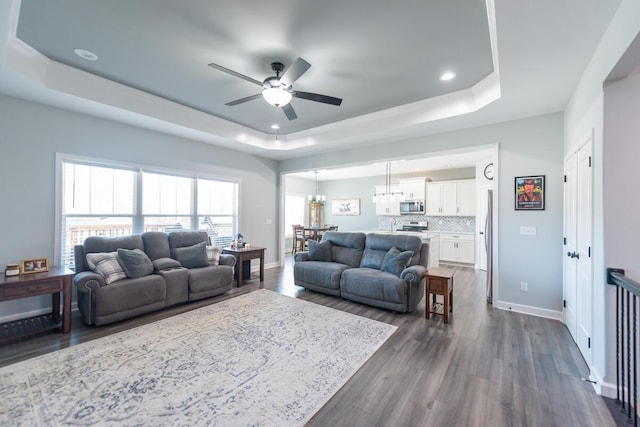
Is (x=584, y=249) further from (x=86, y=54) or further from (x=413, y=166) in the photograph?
(x=86, y=54)

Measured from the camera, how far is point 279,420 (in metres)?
1.76

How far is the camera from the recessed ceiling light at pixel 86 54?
278 centimetres

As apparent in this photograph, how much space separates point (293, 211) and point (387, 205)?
341 centimetres

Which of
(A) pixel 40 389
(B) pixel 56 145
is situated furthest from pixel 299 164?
(A) pixel 40 389

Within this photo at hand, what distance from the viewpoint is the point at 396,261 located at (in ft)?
13.1

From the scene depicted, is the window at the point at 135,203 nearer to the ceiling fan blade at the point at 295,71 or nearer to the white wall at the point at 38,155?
the white wall at the point at 38,155

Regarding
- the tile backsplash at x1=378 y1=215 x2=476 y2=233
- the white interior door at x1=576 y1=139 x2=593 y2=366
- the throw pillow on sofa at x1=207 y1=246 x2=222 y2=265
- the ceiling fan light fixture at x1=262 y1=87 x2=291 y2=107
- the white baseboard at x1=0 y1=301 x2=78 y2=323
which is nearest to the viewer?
the white interior door at x1=576 y1=139 x2=593 y2=366

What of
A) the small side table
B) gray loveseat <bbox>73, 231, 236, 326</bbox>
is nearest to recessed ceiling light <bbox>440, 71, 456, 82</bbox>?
the small side table

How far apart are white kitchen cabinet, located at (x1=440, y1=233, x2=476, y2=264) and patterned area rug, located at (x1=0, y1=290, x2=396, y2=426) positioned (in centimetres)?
504

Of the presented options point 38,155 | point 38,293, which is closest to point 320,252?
point 38,293

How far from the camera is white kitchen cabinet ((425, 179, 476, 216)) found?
7.29 meters

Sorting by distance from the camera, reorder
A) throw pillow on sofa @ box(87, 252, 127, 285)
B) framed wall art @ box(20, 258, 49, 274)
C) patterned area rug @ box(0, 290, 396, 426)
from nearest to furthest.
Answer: patterned area rug @ box(0, 290, 396, 426) → framed wall art @ box(20, 258, 49, 274) → throw pillow on sofa @ box(87, 252, 127, 285)

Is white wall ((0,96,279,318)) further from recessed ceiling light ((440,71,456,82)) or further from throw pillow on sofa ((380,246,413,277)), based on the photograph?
recessed ceiling light ((440,71,456,82))

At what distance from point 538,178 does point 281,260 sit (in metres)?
5.44
